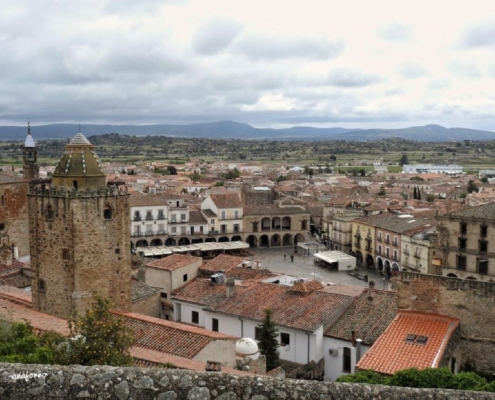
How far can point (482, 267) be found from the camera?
46781mm

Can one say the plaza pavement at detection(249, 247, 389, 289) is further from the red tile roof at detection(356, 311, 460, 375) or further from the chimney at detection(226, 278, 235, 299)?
the red tile roof at detection(356, 311, 460, 375)

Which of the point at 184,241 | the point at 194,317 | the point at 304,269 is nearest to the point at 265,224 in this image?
the point at 184,241

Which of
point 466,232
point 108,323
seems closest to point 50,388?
point 108,323

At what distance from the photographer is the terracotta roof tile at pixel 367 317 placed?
24766mm

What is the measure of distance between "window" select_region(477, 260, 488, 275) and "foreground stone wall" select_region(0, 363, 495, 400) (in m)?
43.9

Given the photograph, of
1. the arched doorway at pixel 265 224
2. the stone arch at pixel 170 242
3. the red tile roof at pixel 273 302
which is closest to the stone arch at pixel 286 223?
the arched doorway at pixel 265 224

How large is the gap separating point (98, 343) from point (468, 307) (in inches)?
517

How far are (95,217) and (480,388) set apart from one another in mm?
13628

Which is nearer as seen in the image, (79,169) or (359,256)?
(79,169)

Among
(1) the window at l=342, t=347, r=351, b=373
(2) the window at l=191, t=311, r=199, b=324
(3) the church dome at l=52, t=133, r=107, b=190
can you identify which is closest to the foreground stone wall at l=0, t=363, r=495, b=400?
(3) the church dome at l=52, t=133, r=107, b=190

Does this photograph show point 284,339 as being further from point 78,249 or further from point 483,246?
point 483,246

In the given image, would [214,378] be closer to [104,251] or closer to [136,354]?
[136,354]

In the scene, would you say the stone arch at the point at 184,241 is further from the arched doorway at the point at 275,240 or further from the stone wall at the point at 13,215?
the stone wall at the point at 13,215

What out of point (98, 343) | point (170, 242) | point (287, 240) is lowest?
point (287, 240)
